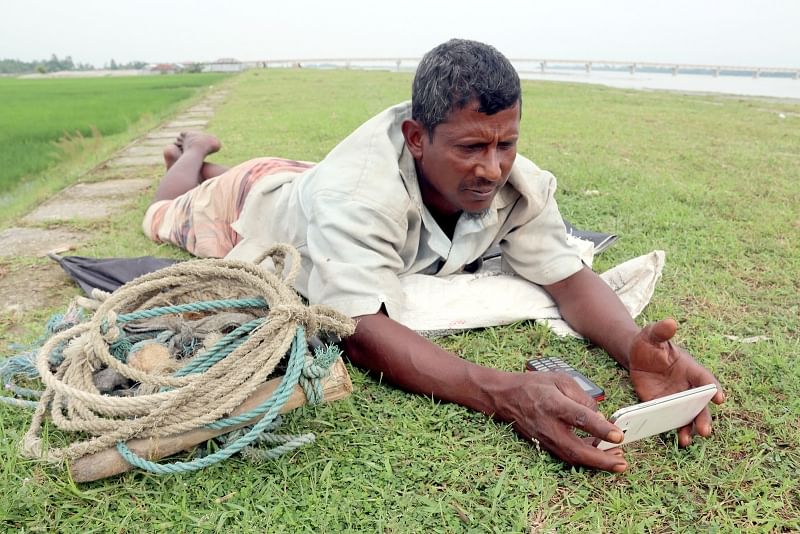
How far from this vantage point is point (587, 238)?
3037 millimetres

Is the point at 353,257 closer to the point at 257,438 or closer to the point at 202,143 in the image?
the point at 257,438

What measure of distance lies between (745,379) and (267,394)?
1538 mm

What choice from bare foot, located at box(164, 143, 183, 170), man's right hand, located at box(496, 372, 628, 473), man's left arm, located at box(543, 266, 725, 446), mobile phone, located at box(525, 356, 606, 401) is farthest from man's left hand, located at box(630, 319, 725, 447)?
bare foot, located at box(164, 143, 183, 170)

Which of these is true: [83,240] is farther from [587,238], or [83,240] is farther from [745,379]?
[745,379]

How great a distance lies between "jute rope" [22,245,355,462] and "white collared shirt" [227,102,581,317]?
0.15 m

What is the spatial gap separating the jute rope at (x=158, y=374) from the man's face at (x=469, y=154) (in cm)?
57

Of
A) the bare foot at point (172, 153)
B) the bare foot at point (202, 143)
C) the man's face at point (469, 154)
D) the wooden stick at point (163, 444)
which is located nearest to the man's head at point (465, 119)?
the man's face at point (469, 154)

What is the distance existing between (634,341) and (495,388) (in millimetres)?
499

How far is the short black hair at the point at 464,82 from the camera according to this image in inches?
66.1

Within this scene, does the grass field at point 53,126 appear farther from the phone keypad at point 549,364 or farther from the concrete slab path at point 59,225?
the phone keypad at point 549,364

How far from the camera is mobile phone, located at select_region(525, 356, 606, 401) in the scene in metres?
1.67

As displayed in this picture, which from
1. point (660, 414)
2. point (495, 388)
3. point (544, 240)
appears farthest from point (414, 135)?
point (660, 414)

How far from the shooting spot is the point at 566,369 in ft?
5.90

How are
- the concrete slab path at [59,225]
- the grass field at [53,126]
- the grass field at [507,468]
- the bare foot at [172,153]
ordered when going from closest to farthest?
the grass field at [507,468], the concrete slab path at [59,225], the bare foot at [172,153], the grass field at [53,126]
